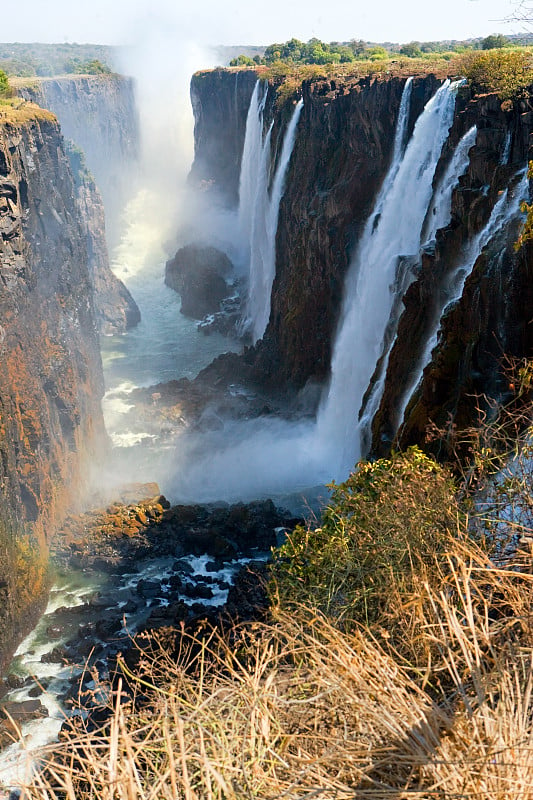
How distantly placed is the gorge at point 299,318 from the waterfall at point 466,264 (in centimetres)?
6

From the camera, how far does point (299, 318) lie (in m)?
31.9

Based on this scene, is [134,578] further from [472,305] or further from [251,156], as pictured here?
[251,156]

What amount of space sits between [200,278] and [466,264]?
34.4 meters

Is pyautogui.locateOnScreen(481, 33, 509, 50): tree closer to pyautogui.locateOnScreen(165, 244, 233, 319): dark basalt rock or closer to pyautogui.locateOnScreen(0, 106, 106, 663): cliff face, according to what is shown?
pyautogui.locateOnScreen(165, 244, 233, 319): dark basalt rock

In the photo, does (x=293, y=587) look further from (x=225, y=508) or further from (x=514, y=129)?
(x=225, y=508)

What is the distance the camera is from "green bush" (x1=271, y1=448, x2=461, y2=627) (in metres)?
8.48

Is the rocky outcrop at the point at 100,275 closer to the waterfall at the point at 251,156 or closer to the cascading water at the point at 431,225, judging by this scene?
the waterfall at the point at 251,156

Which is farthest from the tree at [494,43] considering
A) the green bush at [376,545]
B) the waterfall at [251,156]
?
the green bush at [376,545]

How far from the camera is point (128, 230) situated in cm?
6981

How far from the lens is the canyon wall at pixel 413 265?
14.5 metres

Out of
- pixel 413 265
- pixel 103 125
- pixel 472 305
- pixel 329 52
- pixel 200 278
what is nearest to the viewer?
pixel 472 305

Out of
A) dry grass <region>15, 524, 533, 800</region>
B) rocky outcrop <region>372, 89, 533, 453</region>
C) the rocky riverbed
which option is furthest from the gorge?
dry grass <region>15, 524, 533, 800</region>

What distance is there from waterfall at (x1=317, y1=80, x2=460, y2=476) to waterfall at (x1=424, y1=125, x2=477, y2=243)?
1.08 metres

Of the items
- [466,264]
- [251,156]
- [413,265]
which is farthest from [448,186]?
[251,156]
